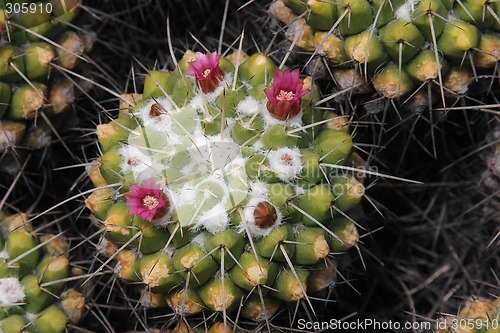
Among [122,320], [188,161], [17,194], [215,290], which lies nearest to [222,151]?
[188,161]

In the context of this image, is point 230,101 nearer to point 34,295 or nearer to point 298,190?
point 298,190

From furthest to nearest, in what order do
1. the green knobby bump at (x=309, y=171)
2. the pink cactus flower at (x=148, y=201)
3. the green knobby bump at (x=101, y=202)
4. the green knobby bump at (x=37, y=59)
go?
1. the green knobby bump at (x=37, y=59)
2. the green knobby bump at (x=101, y=202)
3. the green knobby bump at (x=309, y=171)
4. the pink cactus flower at (x=148, y=201)

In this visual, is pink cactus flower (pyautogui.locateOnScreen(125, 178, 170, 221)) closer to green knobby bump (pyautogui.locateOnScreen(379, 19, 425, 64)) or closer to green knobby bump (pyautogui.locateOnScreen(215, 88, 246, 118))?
green knobby bump (pyautogui.locateOnScreen(215, 88, 246, 118))

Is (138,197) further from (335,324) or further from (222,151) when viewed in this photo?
(335,324)

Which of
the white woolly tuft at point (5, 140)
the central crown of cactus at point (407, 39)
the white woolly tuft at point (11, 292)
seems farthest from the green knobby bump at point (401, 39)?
the white woolly tuft at point (11, 292)

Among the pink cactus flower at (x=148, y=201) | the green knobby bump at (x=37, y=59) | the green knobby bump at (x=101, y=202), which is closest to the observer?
the pink cactus flower at (x=148, y=201)

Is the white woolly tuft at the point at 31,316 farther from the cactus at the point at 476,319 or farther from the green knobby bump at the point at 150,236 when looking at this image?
the cactus at the point at 476,319

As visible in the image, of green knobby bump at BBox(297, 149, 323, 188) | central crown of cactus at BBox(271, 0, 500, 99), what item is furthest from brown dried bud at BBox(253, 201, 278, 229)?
central crown of cactus at BBox(271, 0, 500, 99)
